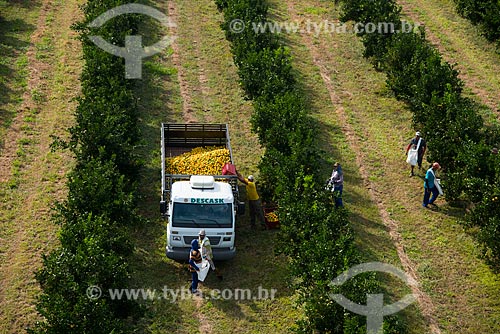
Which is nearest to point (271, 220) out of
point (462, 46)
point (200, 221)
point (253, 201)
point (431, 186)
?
point (253, 201)

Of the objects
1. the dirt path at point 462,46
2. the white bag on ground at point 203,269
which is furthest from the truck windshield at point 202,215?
the dirt path at point 462,46

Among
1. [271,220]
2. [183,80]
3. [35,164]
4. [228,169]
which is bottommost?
[35,164]

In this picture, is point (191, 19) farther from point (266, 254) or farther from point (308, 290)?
point (308, 290)

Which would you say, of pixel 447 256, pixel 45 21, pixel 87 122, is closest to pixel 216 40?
pixel 45 21

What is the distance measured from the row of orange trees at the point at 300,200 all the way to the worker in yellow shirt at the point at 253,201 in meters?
→ 0.72

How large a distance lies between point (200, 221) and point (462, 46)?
2129 cm

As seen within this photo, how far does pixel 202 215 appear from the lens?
21891 millimetres

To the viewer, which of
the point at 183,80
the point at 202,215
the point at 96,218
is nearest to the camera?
the point at 96,218

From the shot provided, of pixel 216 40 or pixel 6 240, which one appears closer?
pixel 6 240

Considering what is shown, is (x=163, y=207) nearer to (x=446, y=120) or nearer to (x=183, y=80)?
(x=446, y=120)

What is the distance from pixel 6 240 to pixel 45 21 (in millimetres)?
18753

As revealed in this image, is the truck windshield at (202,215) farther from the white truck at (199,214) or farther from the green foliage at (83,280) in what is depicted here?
the green foliage at (83,280)

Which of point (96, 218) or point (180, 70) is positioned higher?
point (96, 218)

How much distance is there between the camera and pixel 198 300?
2116 cm
